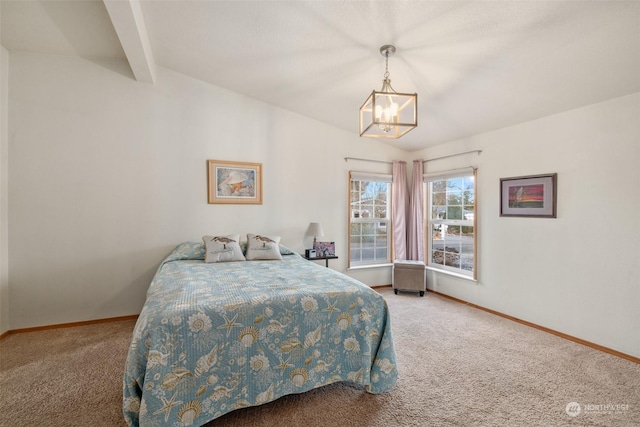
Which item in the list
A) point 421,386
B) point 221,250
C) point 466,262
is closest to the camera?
point 421,386

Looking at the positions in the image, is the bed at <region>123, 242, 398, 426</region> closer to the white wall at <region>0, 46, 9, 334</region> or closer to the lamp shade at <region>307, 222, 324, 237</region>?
the lamp shade at <region>307, 222, 324, 237</region>

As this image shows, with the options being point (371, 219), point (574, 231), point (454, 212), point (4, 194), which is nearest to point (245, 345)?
point (4, 194)

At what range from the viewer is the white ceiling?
1970 millimetres

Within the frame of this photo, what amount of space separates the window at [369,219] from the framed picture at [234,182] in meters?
1.48

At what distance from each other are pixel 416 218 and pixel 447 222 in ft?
1.49

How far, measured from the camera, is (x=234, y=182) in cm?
374

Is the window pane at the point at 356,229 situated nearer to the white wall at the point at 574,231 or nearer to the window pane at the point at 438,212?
the window pane at the point at 438,212

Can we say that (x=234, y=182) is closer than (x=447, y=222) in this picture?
Yes

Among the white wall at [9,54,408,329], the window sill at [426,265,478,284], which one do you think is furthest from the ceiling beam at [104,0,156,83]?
the window sill at [426,265,478,284]

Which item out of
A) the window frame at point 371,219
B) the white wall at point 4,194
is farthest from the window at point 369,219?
the white wall at point 4,194

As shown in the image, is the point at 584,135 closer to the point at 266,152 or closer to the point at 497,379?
the point at 497,379

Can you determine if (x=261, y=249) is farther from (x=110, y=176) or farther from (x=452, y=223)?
(x=452, y=223)

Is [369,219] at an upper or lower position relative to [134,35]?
lower

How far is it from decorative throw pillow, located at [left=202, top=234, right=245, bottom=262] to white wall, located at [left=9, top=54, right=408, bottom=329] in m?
0.42
